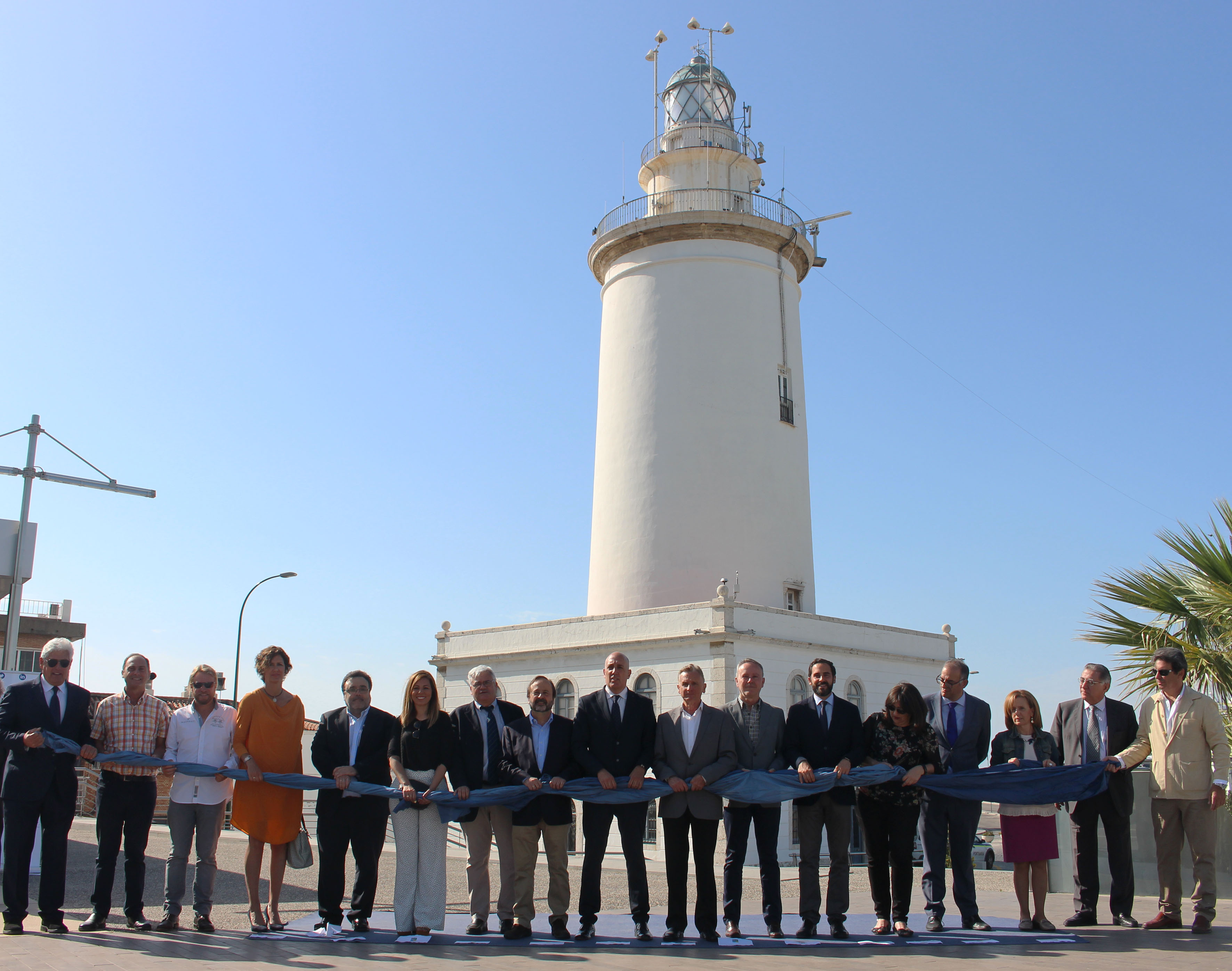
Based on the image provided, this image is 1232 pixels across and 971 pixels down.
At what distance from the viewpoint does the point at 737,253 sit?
2323cm

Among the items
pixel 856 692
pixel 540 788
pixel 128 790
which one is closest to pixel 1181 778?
pixel 540 788

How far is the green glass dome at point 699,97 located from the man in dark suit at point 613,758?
19.9m

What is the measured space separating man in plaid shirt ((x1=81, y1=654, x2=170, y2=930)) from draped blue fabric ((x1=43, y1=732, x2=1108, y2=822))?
0.41 feet

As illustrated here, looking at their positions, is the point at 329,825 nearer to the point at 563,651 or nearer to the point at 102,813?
the point at 102,813

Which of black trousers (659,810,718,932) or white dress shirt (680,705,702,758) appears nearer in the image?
black trousers (659,810,718,932)

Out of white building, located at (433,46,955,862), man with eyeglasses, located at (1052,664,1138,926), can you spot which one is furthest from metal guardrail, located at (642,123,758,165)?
man with eyeglasses, located at (1052,664,1138,926)

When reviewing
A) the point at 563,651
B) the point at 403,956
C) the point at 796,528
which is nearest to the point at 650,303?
the point at 796,528

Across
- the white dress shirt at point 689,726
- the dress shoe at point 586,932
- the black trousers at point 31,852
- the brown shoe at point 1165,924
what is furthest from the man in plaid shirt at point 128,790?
the brown shoe at point 1165,924

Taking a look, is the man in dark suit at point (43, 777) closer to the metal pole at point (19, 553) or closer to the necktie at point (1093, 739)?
the necktie at point (1093, 739)

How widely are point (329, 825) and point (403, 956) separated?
149cm

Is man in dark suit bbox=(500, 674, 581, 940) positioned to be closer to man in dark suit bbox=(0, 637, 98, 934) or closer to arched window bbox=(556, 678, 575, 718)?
man in dark suit bbox=(0, 637, 98, 934)

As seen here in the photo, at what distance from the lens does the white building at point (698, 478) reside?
2112 cm

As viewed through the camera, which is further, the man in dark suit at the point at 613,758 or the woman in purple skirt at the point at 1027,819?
the woman in purple skirt at the point at 1027,819

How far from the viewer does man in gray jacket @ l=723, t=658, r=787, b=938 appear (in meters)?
7.52
